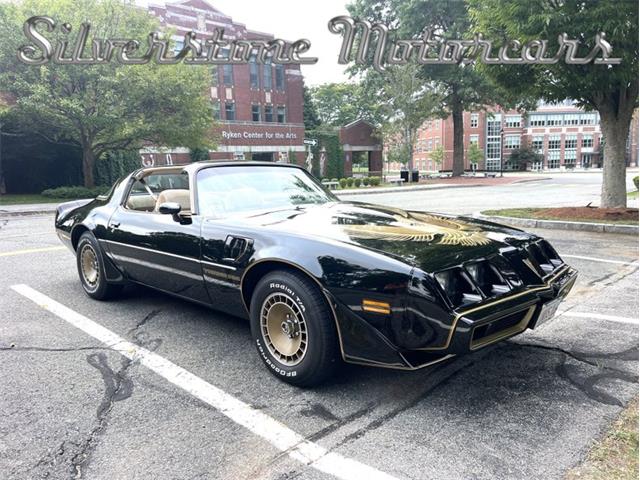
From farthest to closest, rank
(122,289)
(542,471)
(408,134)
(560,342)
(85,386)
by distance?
(408,134)
(122,289)
(560,342)
(85,386)
(542,471)

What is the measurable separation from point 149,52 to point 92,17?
2.99m

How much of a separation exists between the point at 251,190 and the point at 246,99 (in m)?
41.4

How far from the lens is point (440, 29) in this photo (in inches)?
1508

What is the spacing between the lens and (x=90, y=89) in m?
21.7

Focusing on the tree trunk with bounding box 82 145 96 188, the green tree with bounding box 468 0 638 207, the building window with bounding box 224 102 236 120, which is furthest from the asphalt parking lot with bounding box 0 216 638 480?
the building window with bounding box 224 102 236 120

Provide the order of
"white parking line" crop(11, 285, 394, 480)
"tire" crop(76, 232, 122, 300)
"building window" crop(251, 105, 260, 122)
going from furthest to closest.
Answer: "building window" crop(251, 105, 260, 122) → "tire" crop(76, 232, 122, 300) → "white parking line" crop(11, 285, 394, 480)

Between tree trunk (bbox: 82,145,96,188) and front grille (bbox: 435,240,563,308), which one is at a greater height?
tree trunk (bbox: 82,145,96,188)

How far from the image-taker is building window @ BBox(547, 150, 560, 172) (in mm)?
91375

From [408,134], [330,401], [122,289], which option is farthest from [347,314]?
[408,134]

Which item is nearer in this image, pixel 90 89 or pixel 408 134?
pixel 90 89

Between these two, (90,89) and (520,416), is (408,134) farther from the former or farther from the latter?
(520,416)

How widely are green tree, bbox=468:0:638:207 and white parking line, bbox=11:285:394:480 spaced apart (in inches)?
358

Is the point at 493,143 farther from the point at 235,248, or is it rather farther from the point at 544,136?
the point at 235,248

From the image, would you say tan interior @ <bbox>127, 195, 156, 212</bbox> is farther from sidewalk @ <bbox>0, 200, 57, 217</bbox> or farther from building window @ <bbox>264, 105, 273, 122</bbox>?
building window @ <bbox>264, 105, 273, 122</bbox>
